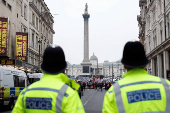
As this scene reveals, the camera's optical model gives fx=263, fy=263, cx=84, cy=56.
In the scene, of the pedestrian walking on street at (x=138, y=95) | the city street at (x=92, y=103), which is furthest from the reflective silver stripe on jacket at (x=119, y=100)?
the city street at (x=92, y=103)

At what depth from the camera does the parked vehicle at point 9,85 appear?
1406 cm

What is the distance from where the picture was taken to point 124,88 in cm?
326

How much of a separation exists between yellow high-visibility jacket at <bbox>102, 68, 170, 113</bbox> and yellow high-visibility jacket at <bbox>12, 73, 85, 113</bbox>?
0.42 m

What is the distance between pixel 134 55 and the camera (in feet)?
11.4

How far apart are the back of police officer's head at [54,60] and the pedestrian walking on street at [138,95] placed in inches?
29.3

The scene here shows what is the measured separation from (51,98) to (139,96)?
106cm

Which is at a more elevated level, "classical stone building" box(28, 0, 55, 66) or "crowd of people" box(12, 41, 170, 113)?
"classical stone building" box(28, 0, 55, 66)

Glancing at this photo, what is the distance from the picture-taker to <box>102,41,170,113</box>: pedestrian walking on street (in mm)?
3146

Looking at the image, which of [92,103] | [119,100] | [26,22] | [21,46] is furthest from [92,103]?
[26,22]

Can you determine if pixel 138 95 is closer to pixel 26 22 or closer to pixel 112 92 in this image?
pixel 112 92

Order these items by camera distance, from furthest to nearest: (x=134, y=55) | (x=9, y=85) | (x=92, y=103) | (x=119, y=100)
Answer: (x=92, y=103)
(x=9, y=85)
(x=134, y=55)
(x=119, y=100)

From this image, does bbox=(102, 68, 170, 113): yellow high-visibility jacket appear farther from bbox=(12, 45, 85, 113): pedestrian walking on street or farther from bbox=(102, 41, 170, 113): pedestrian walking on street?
bbox=(12, 45, 85, 113): pedestrian walking on street

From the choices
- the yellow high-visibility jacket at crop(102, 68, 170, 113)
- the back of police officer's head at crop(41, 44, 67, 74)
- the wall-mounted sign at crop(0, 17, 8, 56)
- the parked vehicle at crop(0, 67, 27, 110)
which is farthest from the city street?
the yellow high-visibility jacket at crop(102, 68, 170, 113)

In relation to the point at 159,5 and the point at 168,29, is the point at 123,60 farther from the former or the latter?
Result: the point at 159,5
